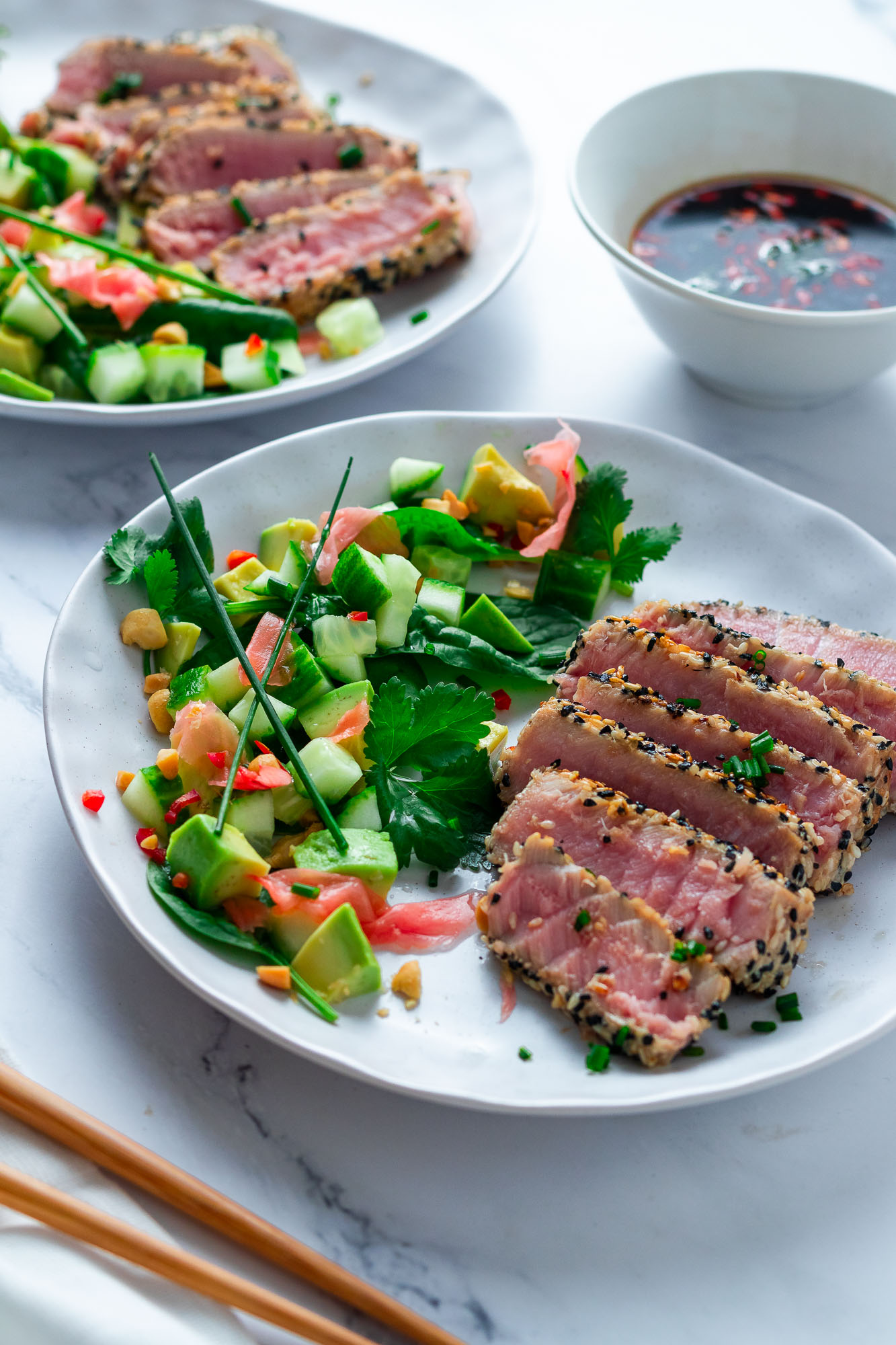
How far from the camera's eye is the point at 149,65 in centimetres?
495

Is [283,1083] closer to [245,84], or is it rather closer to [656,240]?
[656,240]

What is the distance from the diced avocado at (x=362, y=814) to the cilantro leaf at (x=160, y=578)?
2.57 feet

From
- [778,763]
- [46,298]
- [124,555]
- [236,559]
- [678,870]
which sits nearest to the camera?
[678,870]

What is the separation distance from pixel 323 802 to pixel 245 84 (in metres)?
3.57

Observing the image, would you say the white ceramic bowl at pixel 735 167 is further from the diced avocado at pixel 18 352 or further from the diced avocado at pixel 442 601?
the diced avocado at pixel 18 352

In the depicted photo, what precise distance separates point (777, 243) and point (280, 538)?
84.6 inches

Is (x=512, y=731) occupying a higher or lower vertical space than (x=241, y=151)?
lower

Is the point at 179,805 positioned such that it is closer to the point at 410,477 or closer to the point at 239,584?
Result: the point at 239,584

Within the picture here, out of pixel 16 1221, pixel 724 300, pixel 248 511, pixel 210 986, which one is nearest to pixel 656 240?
pixel 724 300

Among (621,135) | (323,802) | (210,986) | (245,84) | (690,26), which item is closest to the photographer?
(210,986)

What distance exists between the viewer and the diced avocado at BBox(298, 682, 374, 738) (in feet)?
9.57

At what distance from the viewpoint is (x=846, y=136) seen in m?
4.26

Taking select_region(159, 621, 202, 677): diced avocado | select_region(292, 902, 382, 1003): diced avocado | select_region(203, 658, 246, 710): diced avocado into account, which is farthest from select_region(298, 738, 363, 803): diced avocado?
select_region(159, 621, 202, 677): diced avocado

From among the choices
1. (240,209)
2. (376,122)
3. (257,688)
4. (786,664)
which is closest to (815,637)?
(786,664)
